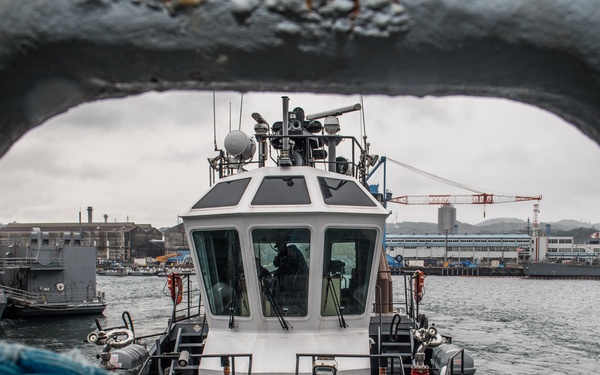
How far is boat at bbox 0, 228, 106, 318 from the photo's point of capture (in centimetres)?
4178

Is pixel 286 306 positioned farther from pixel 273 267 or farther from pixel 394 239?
pixel 394 239

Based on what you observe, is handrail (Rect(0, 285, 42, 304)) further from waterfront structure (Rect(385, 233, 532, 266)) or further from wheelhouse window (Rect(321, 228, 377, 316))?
waterfront structure (Rect(385, 233, 532, 266))

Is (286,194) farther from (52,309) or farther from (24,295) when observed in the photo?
(24,295)

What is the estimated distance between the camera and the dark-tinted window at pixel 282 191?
8.86m

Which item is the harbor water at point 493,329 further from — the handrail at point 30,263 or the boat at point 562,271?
the boat at point 562,271

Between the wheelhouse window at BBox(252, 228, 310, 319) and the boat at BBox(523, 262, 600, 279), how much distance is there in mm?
107675

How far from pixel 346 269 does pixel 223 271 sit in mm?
1698

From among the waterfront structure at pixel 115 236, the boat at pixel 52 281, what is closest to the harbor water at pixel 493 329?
the boat at pixel 52 281

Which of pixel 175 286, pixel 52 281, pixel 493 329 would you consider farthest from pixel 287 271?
pixel 52 281

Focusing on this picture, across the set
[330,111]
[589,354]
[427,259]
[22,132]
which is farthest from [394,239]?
[22,132]

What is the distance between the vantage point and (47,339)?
1286 inches

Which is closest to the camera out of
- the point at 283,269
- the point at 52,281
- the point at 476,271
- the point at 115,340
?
the point at 283,269

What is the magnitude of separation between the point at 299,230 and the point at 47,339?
1097 inches

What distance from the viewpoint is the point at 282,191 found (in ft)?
29.7
